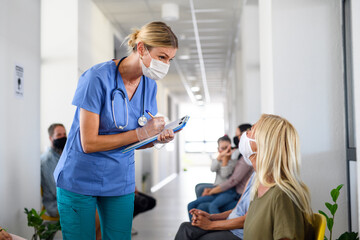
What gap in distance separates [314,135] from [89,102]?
2.12m

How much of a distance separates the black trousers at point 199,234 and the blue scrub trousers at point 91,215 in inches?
29.9

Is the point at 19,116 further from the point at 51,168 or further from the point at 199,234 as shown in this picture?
the point at 199,234

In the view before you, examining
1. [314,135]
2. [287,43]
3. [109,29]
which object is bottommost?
[314,135]

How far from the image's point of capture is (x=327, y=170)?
10.0 ft

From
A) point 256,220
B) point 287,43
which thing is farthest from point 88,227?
point 287,43

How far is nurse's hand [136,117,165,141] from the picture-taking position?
1.63 metres

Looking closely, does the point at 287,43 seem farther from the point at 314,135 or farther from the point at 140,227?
the point at 140,227

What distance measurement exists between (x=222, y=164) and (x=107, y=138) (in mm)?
3117

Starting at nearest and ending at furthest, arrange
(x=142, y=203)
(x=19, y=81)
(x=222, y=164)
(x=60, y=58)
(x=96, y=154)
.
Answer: (x=96, y=154), (x=19, y=81), (x=142, y=203), (x=222, y=164), (x=60, y=58)

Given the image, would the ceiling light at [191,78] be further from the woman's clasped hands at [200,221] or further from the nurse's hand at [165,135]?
the nurse's hand at [165,135]

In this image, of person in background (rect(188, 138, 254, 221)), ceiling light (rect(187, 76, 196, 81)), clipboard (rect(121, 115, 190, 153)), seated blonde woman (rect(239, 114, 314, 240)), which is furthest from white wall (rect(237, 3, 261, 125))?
ceiling light (rect(187, 76, 196, 81))

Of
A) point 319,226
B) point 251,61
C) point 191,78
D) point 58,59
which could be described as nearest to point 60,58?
point 58,59

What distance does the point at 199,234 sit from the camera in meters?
2.44

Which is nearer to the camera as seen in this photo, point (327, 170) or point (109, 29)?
point (327, 170)
